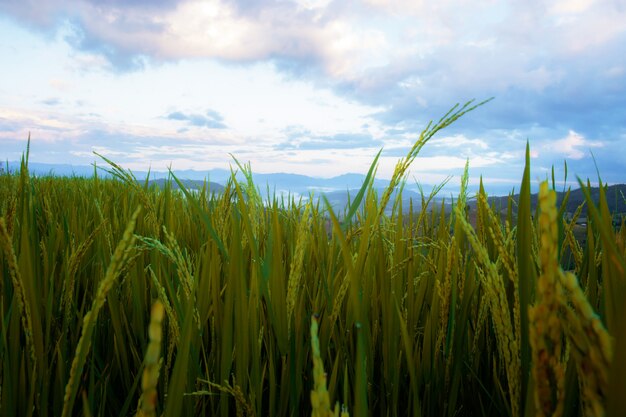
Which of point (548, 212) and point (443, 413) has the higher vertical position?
point (548, 212)

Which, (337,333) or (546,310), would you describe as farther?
(337,333)

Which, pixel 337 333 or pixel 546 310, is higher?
pixel 546 310

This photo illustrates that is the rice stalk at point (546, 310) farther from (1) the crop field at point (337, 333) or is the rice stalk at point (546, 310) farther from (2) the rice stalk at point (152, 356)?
(2) the rice stalk at point (152, 356)

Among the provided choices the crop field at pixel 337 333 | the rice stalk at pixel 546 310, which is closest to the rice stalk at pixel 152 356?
the crop field at pixel 337 333

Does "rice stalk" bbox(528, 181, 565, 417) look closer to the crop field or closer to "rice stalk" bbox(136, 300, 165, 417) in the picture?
the crop field

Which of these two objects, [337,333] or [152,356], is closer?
[152,356]

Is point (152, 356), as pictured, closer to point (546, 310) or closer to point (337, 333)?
point (546, 310)

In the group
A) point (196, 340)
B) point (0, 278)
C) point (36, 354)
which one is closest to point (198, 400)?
point (196, 340)

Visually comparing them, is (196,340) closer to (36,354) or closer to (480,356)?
(36,354)

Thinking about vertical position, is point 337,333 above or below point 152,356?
below

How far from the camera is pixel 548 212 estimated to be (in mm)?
280

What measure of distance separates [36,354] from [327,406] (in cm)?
73

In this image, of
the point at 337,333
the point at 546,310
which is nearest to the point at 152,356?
the point at 546,310

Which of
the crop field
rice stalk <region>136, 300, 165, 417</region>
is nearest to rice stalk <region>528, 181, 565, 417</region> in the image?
the crop field
